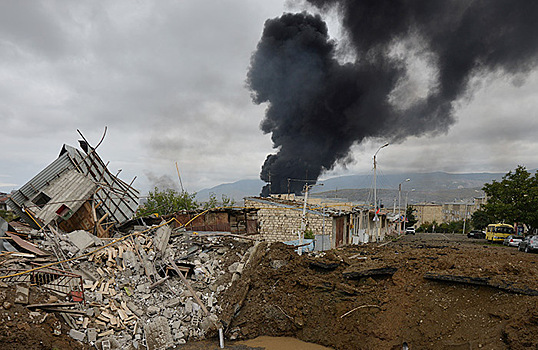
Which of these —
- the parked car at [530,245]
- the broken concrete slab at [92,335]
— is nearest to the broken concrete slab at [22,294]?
the broken concrete slab at [92,335]

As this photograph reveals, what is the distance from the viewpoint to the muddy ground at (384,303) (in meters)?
7.68

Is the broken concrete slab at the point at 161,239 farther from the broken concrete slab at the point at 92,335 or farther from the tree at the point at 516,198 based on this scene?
the tree at the point at 516,198

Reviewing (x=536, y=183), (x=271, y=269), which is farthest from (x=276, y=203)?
(x=536, y=183)

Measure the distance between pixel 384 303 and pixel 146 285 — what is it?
6.90 meters

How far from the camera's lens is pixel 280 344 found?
9383 millimetres

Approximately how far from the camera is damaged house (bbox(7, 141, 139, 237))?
39.0 ft

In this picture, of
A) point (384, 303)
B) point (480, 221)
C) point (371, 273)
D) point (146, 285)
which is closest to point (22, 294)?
point (146, 285)

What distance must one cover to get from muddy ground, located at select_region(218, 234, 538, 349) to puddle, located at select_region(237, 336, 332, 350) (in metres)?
0.17

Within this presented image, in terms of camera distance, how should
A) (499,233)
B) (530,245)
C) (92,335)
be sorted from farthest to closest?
(499,233), (530,245), (92,335)

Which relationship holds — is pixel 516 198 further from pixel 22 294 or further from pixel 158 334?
pixel 22 294

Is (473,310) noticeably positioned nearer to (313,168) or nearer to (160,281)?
(160,281)

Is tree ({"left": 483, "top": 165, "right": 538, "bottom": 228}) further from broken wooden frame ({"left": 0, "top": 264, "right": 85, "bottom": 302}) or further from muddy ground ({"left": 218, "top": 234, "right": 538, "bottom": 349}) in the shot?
broken wooden frame ({"left": 0, "top": 264, "right": 85, "bottom": 302})

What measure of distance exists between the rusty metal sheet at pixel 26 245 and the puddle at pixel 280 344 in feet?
20.9

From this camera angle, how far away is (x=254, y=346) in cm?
914
